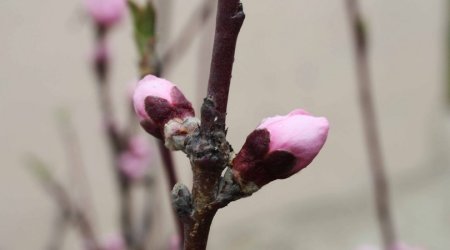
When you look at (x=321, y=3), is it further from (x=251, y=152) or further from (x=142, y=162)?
(x=251, y=152)

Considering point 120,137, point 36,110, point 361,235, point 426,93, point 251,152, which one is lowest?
point 361,235

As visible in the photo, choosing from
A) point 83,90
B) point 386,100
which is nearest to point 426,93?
point 386,100

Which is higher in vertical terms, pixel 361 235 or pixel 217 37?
pixel 217 37

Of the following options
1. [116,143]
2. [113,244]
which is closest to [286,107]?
[113,244]

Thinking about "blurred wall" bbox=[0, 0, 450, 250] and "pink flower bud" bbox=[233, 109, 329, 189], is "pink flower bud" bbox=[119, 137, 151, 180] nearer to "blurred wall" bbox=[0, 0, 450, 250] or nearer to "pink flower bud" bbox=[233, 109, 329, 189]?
"pink flower bud" bbox=[233, 109, 329, 189]

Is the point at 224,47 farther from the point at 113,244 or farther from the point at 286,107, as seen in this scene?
the point at 286,107

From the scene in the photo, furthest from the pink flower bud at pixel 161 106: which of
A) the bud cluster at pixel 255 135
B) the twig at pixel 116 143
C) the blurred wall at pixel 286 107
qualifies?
the blurred wall at pixel 286 107
